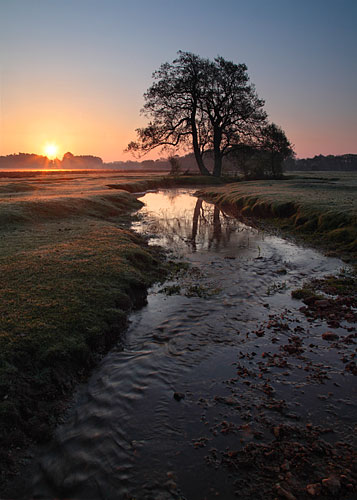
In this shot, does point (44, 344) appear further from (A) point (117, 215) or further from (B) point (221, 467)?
(A) point (117, 215)

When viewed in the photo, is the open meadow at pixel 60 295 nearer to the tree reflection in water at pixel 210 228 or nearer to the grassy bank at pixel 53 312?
the grassy bank at pixel 53 312

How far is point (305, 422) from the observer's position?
15.6 feet

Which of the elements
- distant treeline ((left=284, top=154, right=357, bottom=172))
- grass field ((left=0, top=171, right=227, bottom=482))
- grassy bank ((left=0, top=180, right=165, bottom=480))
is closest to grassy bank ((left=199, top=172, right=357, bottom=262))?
grass field ((left=0, top=171, right=227, bottom=482))

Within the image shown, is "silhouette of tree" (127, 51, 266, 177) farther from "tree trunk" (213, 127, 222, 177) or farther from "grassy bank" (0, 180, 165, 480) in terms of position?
"grassy bank" (0, 180, 165, 480)

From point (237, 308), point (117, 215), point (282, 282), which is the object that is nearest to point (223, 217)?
point (117, 215)

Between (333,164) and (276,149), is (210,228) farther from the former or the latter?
(333,164)

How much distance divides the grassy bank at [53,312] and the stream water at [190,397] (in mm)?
410

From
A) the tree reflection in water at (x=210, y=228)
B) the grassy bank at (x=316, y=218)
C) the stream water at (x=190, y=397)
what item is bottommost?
the stream water at (x=190, y=397)

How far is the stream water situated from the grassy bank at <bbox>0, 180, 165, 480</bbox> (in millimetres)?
410

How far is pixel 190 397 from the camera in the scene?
540 cm

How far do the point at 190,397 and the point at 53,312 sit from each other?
Answer: 3.63 m

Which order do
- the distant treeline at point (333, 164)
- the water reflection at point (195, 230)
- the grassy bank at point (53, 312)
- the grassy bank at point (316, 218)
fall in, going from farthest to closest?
the distant treeline at point (333, 164), the water reflection at point (195, 230), the grassy bank at point (316, 218), the grassy bank at point (53, 312)

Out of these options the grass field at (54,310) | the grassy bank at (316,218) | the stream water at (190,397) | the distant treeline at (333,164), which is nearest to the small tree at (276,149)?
the grassy bank at (316,218)

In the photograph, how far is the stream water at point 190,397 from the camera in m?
4.01
